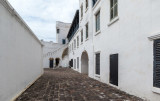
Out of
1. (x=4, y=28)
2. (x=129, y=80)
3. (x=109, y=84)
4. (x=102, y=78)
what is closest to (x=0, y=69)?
(x=4, y=28)

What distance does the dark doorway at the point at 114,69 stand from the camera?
6.67 m

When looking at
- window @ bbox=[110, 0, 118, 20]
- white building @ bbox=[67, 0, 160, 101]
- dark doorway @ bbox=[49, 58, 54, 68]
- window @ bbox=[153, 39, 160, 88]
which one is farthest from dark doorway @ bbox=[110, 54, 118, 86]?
dark doorway @ bbox=[49, 58, 54, 68]

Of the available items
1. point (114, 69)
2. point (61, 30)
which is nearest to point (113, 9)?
point (114, 69)

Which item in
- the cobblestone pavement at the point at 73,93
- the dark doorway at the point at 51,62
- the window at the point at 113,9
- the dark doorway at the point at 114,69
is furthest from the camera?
the dark doorway at the point at 51,62

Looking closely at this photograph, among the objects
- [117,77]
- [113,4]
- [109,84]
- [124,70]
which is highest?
[113,4]

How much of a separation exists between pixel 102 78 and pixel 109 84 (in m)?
1.19

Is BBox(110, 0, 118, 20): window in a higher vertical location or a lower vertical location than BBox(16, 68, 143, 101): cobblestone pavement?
higher

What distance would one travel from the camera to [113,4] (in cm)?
743

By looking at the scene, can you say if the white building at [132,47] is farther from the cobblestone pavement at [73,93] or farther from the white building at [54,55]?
the white building at [54,55]

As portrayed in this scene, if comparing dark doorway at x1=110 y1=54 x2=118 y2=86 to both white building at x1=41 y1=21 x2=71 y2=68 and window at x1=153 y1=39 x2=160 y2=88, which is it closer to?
window at x1=153 y1=39 x2=160 y2=88

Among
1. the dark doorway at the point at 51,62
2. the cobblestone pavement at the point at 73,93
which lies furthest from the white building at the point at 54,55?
the cobblestone pavement at the point at 73,93

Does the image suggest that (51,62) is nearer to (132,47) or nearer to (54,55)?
(54,55)

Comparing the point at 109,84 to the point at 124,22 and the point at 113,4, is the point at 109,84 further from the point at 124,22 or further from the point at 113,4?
the point at 113,4

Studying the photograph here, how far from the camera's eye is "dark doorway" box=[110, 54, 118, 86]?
6668 millimetres
